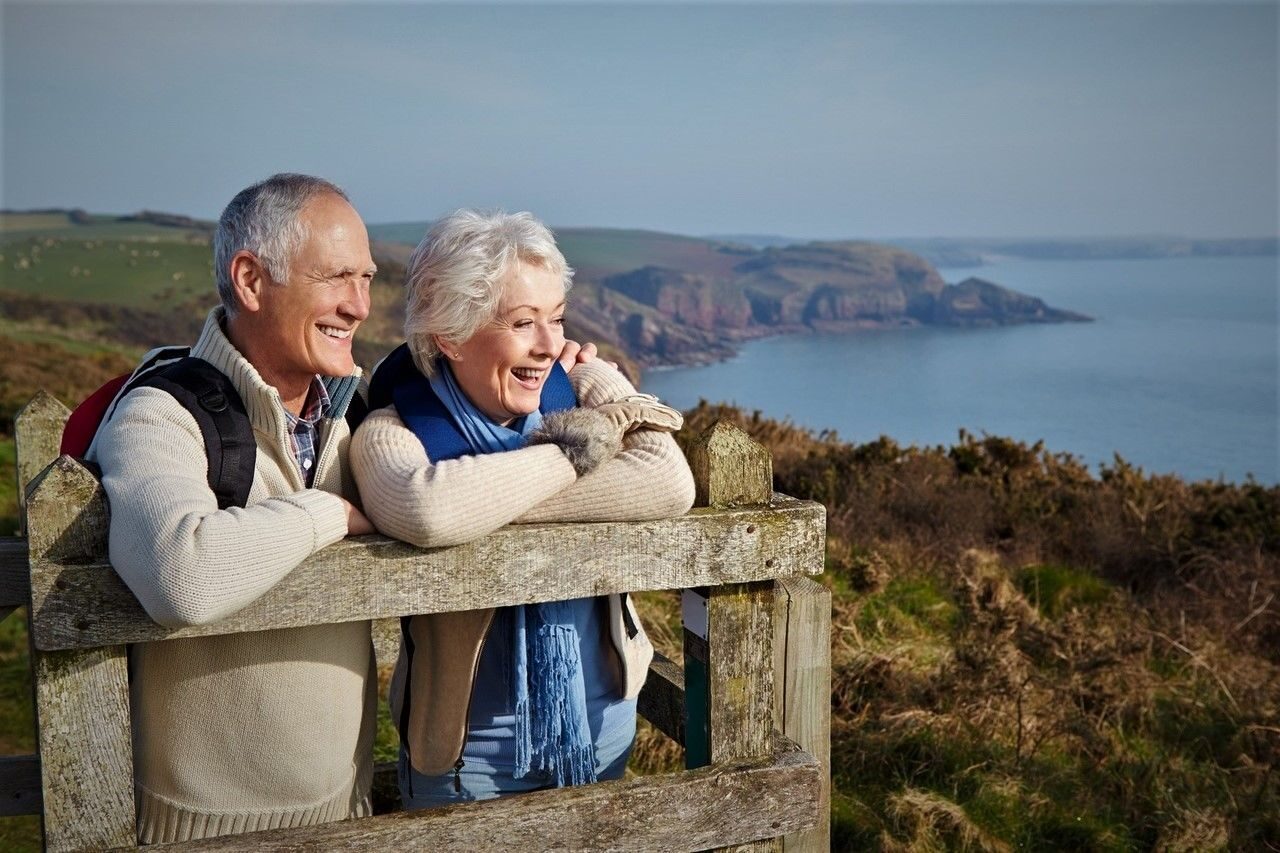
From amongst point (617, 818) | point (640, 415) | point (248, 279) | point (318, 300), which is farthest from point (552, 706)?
point (248, 279)

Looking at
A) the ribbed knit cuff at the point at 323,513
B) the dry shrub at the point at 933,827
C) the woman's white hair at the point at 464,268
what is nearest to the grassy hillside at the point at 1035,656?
the dry shrub at the point at 933,827

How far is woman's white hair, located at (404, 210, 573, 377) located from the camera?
8.84 ft

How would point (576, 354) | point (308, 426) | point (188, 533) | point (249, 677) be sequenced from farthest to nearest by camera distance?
point (576, 354) < point (308, 426) < point (249, 677) < point (188, 533)

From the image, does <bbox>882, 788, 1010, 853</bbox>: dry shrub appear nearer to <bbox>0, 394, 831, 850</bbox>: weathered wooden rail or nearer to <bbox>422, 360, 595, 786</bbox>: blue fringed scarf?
<bbox>0, 394, 831, 850</bbox>: weathered wooden rail

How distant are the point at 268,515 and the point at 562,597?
0.66m

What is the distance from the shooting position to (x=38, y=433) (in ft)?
11.6

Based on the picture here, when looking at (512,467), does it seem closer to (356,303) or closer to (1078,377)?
(356,303)

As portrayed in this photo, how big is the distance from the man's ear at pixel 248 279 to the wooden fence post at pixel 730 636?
1098 mm

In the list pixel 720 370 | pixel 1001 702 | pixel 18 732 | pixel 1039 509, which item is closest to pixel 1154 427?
pixel 720 370

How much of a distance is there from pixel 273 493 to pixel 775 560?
1.17 m

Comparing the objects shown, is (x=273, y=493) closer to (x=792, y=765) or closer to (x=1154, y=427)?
(x=792, y=765)

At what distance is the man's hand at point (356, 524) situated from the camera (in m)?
2.42

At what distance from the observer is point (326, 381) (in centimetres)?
297

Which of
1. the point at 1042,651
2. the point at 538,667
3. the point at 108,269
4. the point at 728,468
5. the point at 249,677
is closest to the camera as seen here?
the point at 249,677
